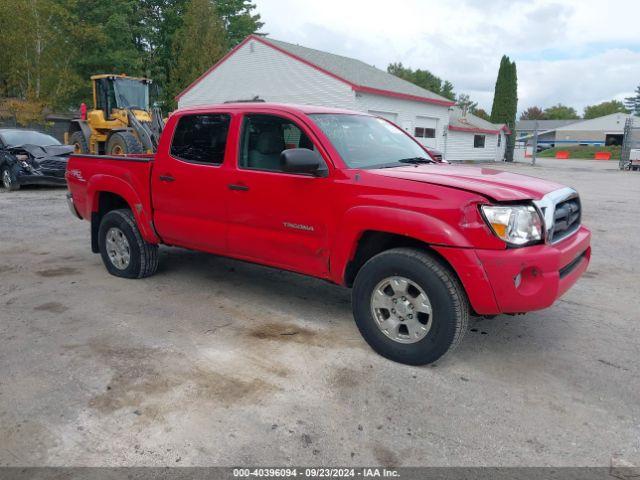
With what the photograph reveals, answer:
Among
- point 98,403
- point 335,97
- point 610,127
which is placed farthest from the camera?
point 610,127

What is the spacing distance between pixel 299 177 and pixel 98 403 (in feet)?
6.94

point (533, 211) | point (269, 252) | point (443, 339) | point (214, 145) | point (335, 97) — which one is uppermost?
point (335, 97)

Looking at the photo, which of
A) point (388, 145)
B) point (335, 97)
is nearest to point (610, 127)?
point (335, 97)

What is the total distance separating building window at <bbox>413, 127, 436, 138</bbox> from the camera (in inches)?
1181

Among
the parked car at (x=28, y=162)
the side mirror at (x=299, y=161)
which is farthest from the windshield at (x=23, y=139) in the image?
the side mirror at (x=299, y=161)

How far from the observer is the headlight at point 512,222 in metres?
3.29

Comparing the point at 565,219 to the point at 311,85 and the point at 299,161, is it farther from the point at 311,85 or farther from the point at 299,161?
the point at 311,85

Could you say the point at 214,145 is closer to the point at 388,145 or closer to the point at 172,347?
the point at 388,145

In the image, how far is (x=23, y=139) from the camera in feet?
44.9

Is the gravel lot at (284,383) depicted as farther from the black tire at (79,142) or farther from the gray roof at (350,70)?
the gray roof at (350,70)

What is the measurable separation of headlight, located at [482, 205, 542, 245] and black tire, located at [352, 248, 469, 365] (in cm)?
44

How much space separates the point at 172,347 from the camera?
3.94 m

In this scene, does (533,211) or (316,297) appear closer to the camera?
(533,211)

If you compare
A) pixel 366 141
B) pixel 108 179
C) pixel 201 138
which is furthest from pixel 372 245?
pixel 108 179
